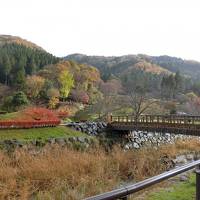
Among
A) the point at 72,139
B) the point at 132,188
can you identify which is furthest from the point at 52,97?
the point at 132,188

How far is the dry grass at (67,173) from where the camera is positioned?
7.69m

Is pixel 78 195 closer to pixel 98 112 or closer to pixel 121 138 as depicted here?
pixel 121 138

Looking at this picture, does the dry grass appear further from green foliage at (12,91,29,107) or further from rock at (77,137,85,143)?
green foliage at (12,91,29,107)

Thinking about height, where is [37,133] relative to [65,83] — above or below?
below

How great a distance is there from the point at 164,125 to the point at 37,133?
10564mm

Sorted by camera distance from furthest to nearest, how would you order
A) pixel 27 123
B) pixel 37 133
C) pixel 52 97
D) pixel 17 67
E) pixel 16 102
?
pixel 17 67 < pixel 52 97 < pixel 16 102 < pixel 27 123 < pixel 37 133

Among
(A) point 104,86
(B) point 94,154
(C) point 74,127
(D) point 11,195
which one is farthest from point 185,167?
(A) point 104,86

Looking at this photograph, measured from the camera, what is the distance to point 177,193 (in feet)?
25.9

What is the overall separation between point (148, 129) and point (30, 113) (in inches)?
449

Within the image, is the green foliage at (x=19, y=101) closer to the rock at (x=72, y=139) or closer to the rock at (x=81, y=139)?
the rock at (x=81, y=139)

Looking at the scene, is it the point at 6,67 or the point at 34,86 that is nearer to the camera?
the point at 34,86

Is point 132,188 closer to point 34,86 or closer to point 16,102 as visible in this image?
point 16,102

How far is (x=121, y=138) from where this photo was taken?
36312 millimetres

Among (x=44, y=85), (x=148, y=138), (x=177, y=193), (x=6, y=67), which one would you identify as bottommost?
(x=148, y=138)
